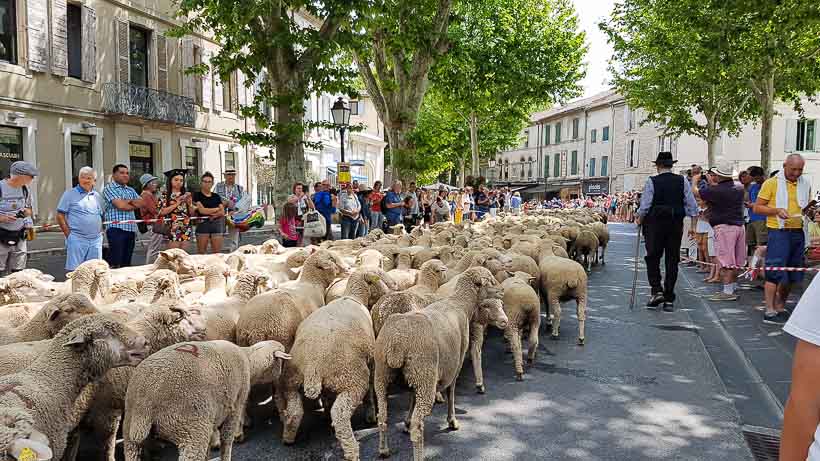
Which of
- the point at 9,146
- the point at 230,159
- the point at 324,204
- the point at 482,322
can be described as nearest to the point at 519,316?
the point at 482,322

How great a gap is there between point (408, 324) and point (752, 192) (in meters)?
9.62

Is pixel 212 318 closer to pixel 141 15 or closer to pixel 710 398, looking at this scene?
pixel 710 398

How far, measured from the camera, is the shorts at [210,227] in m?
9.84

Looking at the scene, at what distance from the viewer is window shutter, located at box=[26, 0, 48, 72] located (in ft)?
58.1

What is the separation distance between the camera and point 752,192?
37.0ft

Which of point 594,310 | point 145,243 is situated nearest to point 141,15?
point 145,243

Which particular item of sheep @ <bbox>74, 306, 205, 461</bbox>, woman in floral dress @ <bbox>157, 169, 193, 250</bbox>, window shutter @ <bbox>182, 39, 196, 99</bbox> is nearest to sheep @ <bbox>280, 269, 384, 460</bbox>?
sheep @ <bbox>74, 306, 205, 461</bbox>

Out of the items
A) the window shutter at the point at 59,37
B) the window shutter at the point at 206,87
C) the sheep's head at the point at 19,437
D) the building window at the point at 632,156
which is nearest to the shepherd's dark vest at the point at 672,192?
the sheep's head at the point at 19,437

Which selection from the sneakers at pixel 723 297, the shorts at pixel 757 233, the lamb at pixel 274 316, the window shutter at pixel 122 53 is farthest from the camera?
the window shutter at pixel 122 53

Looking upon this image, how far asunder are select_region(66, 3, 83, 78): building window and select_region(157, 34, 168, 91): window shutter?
3268 mm

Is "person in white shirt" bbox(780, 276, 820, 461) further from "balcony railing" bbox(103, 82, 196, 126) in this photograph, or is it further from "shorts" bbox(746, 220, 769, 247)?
"balcony railing" bbox(103, 82, 196, 126)

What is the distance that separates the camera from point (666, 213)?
8.72 m

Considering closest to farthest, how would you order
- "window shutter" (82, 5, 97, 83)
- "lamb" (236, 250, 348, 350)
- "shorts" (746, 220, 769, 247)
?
"lamb" (236, 250, 348, 350) → "shorts" (746, 220, 769, 247) → "window shutter" (82, 5, 97, 83)

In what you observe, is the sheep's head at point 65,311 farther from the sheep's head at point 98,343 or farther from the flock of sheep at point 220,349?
the sheep's head at point 98,343
